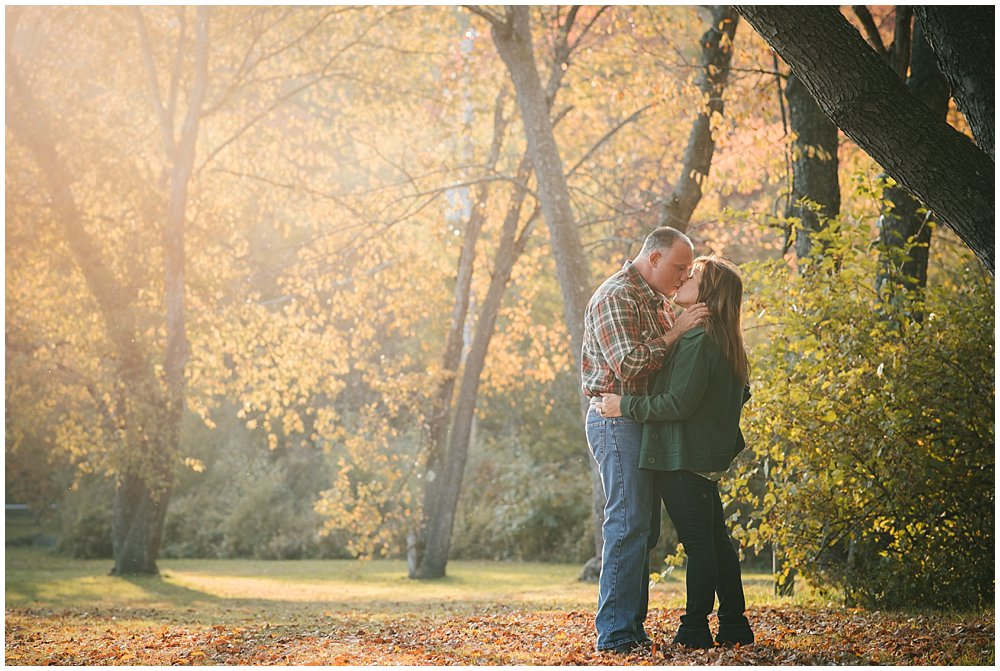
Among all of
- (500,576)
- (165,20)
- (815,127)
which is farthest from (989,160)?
(165,20)

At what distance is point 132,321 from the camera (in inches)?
440

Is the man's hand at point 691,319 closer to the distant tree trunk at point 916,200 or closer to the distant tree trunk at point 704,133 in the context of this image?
the distant tree trunk at point 916,200

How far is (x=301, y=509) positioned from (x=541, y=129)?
29.7ft

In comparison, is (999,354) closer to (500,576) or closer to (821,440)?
(821,440)

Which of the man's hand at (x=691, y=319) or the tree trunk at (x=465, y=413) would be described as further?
the tree trunk at (x=465, y=413)

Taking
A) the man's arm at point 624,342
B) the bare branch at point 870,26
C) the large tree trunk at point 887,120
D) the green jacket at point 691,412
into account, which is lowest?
the green jacket at point 691,412

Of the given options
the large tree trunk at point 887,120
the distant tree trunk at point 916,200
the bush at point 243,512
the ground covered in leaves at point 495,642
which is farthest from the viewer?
the bush at point 243,512

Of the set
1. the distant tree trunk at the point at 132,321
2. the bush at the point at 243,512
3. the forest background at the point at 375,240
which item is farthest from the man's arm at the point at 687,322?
the bush at the point at 243,512

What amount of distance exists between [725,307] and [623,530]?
3.09 feet

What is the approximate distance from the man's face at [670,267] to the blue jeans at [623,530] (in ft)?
1.89

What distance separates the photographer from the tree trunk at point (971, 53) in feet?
12.6

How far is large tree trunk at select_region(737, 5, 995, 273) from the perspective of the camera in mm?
3848

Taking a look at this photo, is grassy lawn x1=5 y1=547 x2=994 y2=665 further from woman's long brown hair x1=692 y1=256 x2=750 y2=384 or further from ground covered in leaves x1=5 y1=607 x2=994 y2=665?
woman's long brown hair x1=692 y1=256 x2=750 y2=384

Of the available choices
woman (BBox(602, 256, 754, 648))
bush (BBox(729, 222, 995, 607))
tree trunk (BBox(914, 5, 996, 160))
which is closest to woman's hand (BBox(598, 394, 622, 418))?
woman (BBox(602, 256, 754, 648))
